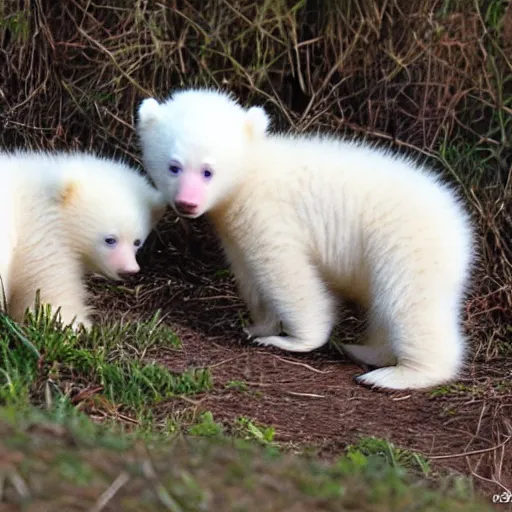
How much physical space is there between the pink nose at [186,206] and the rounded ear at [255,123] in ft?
2.20

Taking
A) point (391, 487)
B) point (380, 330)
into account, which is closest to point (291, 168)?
point (380, 330)

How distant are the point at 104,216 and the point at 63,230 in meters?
0.25

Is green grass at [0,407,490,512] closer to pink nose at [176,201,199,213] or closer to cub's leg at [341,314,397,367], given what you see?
pink nose at [176,201,199,213]

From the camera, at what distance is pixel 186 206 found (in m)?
5.81

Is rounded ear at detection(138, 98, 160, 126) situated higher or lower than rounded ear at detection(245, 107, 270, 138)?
lower

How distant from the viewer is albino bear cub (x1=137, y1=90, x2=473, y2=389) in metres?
5.78

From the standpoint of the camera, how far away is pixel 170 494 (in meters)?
2.67

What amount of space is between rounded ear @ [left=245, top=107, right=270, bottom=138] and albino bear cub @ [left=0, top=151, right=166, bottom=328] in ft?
2.61

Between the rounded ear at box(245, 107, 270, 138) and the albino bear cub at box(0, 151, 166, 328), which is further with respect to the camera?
the rounded ear at box(245, 107, 270, 138)

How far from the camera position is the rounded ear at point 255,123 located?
6.21 m

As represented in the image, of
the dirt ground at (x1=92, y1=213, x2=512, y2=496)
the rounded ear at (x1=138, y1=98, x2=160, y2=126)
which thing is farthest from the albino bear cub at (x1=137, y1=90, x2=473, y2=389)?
the dirt ground at (x1=92, y1=213, x2=512, y2=496)

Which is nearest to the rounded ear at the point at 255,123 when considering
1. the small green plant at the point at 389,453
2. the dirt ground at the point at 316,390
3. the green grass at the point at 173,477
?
the dirt ground at the point at 316,390

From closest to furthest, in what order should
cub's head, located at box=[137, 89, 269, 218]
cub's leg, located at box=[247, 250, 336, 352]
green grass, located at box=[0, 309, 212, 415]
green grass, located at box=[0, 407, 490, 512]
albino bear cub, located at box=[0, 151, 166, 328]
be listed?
green grass, located at box=[0, 407, 490, 512], green grass, located at box=[0, 309, 212, 415], albino bear cub, located at box=[0, 151, 166, 328], cub's head, located at box=[137, 89, 269, 218], cub's leg, located at box=[247, 250, 336, 352]

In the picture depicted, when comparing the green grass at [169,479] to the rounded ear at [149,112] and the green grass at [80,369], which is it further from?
the rounded ear at [149,112]
